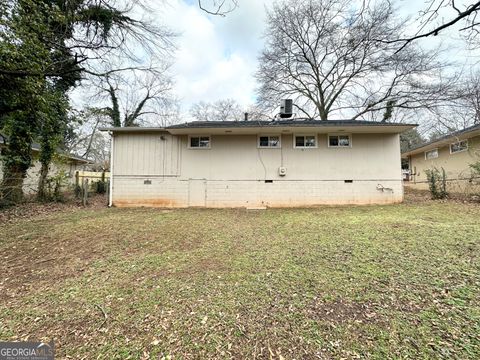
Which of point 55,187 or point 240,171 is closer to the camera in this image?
point 55,187

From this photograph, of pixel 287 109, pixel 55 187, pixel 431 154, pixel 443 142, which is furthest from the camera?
pixel 431 154

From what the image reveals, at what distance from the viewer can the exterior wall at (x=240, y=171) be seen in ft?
28.8

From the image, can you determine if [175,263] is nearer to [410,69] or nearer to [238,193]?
[238,193]

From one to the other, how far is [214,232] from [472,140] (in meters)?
12.5

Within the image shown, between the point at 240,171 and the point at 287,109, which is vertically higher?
the point at 287,109

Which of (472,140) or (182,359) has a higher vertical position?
(472,140)

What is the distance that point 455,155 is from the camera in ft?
36.8

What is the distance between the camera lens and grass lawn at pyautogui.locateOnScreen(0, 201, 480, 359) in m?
1.81

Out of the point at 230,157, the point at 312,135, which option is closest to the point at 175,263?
the point at 230,157

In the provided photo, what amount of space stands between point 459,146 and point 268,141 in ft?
32.2

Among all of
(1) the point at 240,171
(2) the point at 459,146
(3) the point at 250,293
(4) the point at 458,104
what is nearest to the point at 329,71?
(4) the point at 458,104

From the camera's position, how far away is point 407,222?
5352 millimetres

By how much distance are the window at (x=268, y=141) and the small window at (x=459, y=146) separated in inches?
363

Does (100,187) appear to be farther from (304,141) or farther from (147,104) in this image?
(147,104)
